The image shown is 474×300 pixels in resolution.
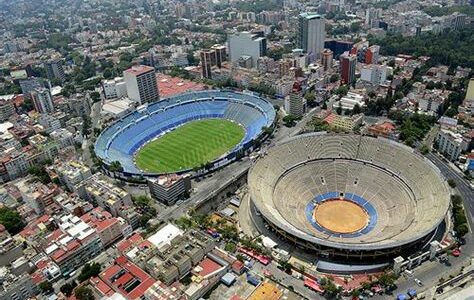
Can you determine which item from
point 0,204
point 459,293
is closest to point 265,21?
point 0,204

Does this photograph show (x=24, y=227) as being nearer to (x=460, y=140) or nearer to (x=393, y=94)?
(x=460, y=140)

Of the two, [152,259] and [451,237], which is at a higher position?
[152,259]

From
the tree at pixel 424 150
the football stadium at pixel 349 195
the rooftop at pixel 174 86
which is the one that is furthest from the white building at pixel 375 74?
the rooftop at pixel 174 86

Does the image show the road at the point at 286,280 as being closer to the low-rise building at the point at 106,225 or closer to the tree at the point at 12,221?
the low-rise building at the point at 106,225

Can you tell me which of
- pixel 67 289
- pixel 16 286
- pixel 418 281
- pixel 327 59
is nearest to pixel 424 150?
pixel 418 281

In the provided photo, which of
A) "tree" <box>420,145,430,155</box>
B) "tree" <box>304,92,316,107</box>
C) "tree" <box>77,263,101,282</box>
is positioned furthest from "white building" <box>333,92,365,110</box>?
"tree" <box>77,263,101,282</box>

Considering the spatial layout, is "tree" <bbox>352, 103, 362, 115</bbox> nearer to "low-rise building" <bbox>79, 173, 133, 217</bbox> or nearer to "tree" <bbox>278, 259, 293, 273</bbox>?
"tree" <bbox>278, 259, 293, 273</bbox>
